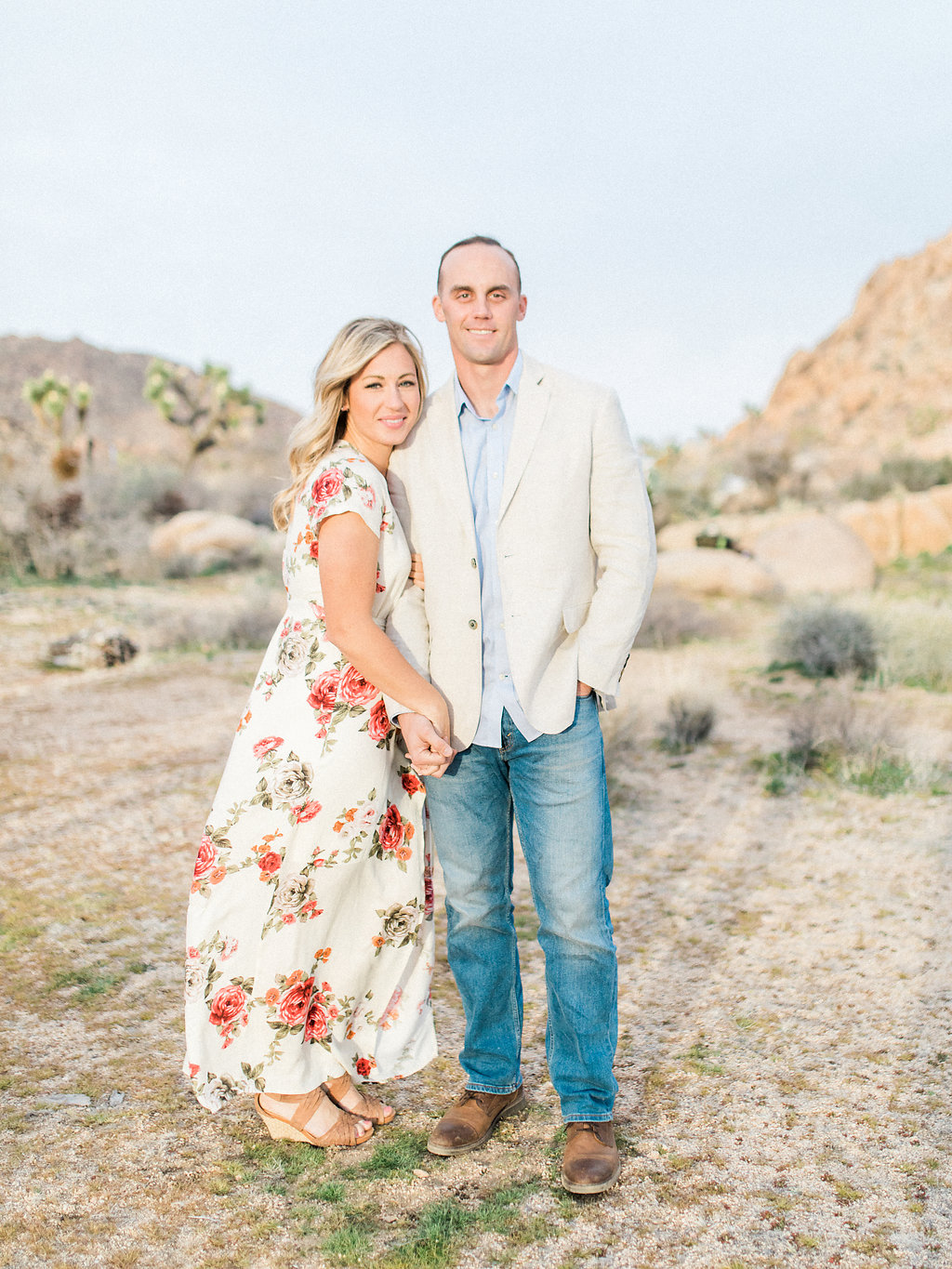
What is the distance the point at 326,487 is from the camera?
240 cm

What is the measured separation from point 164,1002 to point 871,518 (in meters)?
15.0

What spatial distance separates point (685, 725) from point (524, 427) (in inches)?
198

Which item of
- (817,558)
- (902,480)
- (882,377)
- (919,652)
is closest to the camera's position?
(919,652)

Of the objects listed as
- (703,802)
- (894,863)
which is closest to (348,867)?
(894,863)

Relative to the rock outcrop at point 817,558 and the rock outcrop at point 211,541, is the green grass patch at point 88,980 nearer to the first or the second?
the rock outcrop at point 817,558

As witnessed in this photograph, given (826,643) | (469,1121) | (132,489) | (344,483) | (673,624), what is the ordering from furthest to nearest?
1. (132,489)
2. (673,624)
3. (826,643)
4. (469,1121)
5. (344,483)

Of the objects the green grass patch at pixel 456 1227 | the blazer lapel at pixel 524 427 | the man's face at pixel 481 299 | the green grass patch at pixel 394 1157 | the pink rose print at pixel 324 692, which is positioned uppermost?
the man's face at pixel 481 299

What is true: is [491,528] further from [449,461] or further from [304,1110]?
[304,1110]

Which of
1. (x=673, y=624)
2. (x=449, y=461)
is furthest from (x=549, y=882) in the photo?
(x=673, y=624)

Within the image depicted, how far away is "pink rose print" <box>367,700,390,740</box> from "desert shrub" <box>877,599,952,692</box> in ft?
22.9

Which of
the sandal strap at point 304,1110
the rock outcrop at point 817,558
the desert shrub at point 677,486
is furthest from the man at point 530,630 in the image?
the desert shrub at point 677,486

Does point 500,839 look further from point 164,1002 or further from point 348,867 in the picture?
point 164,1002

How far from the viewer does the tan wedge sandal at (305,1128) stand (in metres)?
2.60

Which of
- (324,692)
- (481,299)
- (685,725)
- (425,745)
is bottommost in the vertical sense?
(685,725)
